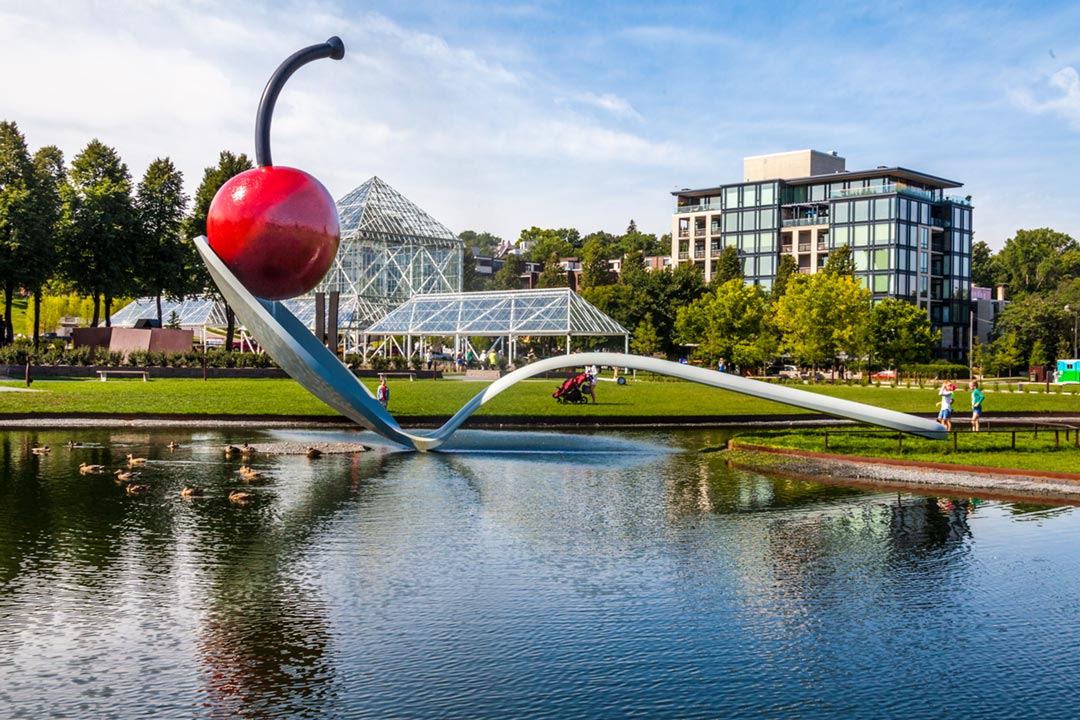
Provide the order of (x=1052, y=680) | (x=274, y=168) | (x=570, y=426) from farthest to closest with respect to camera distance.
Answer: (x=570, y=426), (x=274, y=168), (x=1052, y=680)

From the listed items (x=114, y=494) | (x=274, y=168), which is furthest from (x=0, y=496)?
(x=274, y=168)

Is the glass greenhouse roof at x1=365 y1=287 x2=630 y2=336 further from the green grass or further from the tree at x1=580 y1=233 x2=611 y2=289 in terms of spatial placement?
the green grass

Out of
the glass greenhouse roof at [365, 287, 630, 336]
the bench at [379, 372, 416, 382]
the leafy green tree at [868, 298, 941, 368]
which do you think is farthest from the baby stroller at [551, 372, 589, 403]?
the leafy green tree at [868, 298, 941, 368]

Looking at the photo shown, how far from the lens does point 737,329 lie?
251ft

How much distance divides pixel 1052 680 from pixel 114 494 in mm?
15329

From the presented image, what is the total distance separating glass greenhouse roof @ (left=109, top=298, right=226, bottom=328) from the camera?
94.2m

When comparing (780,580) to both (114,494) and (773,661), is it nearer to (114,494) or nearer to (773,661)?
(773,661)

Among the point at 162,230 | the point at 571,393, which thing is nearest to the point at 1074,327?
the point at 571,393

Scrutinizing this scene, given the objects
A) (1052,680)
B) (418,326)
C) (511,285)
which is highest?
(511,285)

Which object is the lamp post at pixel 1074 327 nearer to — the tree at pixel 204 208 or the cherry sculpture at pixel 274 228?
the tree at pixel 204 208

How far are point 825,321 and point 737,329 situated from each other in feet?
27.5

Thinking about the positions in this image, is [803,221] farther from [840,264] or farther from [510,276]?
[510,276]

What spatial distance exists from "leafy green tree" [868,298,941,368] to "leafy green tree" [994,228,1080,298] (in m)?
59.1

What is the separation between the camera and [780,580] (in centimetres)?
1296
